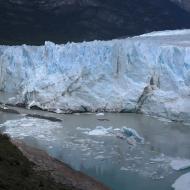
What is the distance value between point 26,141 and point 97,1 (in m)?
10.4

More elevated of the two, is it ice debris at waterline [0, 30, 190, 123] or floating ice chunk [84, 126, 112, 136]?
ice debris at waterline [0, 30, 190, 123]

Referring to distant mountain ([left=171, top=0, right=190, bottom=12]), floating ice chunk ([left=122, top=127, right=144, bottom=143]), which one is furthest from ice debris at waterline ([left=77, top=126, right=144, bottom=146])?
distant mountain ([left=171, top=0, right=190, bottom=12])

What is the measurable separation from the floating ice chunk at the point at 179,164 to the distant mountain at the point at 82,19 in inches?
399

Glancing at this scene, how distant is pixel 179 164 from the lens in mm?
8758

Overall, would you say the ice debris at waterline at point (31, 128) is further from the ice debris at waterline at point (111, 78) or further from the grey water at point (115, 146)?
the ice debris at waterline at point (111, 78)

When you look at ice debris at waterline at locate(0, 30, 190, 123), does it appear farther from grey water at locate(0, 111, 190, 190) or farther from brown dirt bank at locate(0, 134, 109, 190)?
brown dirt bank at locate(0, 134, 109, 190)

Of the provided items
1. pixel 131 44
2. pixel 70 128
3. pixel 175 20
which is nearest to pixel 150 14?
pixel 175 20

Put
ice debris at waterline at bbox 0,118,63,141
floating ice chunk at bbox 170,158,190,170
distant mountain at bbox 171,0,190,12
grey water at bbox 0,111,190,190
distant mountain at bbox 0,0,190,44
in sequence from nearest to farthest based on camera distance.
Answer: grey water at bbox 0,111,190,190
floating ice chunk at bbox 170,158,190,170
ice debris at waterline at bbox 0,118,63,141
distant mountain at bbox 0,0,190,44
distant mountain at bbox 171,0,190,12

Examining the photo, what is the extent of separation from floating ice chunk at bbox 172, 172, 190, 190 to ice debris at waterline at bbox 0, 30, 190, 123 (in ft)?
14.2

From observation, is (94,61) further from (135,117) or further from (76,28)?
(76,28)

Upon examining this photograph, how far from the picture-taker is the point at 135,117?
12672mm

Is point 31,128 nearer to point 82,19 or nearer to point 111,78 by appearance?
point 111,78

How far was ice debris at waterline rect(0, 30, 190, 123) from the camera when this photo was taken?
1293cm

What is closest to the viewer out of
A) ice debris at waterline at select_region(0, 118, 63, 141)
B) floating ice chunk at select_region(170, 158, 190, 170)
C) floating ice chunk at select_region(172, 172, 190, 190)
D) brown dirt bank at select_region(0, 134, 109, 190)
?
brown dirt bank at select_region(0, 134, 109, 190)
